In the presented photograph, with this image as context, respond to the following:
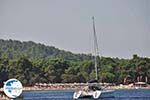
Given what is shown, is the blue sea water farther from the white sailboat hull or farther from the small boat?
the small boat

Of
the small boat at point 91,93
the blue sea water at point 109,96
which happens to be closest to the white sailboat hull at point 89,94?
the small boat at point 91,93

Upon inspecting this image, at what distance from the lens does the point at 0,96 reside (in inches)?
3403

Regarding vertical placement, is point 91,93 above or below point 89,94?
above

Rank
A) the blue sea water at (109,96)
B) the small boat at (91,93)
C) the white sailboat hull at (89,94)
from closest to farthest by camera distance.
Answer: the white sailboat hull at (89,94) → the small boat at (91,93) → the blue sea water at (109,96)

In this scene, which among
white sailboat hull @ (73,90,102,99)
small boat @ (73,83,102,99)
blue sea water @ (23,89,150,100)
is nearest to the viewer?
white sailboat hull @ (73,90,102,99)

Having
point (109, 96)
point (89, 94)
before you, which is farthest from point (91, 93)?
point (109, 96)

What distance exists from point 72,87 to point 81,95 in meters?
88.2

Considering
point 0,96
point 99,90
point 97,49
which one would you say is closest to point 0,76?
point 97,49

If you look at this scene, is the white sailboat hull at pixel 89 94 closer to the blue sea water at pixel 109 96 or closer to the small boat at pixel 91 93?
the small boat at pixel 91 93

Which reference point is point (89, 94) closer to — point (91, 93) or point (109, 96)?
point (91, 93)

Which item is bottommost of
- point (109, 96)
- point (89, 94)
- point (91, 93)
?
point (109, 96)

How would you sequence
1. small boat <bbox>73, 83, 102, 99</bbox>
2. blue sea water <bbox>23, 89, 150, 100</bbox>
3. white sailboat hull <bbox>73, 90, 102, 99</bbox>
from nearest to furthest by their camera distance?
white sailboat hull <bbox>73, 90, 102, 99</bbox> < small boat <bbox>73, 83, 102, 99</bbox> < blue sea water <bbox>23, 89, 150, 100</bbox>

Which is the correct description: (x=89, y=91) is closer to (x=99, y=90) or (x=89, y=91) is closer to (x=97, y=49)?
Answer: (x=99, y=90)

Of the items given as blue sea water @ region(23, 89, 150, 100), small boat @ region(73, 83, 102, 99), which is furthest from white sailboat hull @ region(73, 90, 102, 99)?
blue sea water @ region(23, 89, 150, 100)
